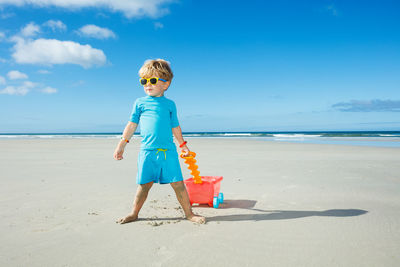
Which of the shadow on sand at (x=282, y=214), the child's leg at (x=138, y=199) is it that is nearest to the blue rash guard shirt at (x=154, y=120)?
the child's leg at (x=138, y=199)

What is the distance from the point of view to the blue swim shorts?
294cm

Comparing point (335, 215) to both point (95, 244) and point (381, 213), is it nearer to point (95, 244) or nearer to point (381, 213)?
point (381, 213)

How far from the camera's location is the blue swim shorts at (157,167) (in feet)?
9.64

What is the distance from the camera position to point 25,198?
13.2ft

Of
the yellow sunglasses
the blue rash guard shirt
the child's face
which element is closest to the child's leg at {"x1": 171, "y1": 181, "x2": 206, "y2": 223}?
the blue rash guard shirt

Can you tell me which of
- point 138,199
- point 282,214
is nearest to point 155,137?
point 138,199

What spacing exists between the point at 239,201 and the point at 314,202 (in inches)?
42.4

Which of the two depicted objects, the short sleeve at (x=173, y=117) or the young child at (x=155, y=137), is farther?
the short sleeve at (x=173, y=117)

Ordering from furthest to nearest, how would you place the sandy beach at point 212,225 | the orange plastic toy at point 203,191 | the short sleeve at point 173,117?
the orange plastic toy at point 203,191 < the short sleeve at point 173,117 < the sandy beach at point 212,225

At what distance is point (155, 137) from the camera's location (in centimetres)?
296

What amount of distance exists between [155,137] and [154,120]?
0.63 feet

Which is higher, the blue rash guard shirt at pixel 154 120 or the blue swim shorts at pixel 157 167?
the blue rash guard shirt at pixel 154 120

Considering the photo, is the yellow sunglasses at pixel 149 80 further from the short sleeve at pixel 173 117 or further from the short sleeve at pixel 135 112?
the short sleeve at pixel 173 117

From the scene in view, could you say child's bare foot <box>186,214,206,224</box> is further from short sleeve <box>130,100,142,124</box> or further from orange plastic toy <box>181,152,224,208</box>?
short sleeve <box>130,100,142,124</box>
